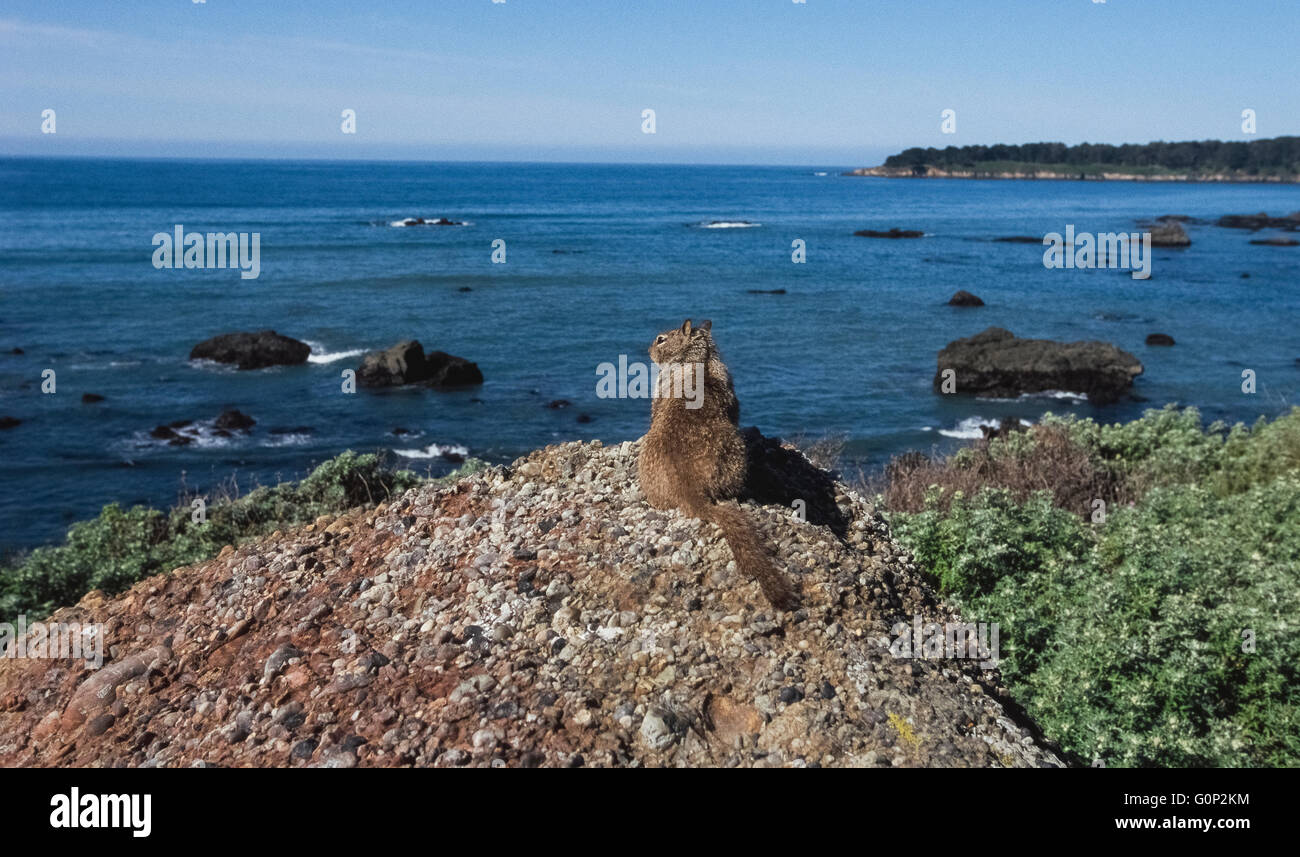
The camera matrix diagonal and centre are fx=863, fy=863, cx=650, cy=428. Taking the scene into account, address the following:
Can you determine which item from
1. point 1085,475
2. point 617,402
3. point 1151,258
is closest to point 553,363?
point 617,402

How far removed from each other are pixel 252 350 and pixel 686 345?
3395cm

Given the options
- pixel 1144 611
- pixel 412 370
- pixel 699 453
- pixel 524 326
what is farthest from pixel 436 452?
pixel 1144 611

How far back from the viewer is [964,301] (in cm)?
5181

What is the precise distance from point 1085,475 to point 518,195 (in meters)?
143

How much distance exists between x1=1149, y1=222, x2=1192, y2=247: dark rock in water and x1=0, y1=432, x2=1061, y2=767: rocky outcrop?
8511 cm

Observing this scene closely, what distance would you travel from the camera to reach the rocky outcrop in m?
4.83

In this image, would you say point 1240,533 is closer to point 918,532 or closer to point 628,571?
point 918,532

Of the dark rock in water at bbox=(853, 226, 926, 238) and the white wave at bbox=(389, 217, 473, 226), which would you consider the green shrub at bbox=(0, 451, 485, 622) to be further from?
the white wave at bbox=(389, 217, 473, 226)

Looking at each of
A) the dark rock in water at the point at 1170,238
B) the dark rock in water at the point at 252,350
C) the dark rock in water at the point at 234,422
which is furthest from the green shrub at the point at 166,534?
the dark rock in water at the point at 1170,238

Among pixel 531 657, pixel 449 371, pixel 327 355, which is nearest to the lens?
pixel 531 657

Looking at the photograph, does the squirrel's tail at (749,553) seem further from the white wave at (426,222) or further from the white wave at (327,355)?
the white wave at (426,222)

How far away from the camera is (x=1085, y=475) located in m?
14.8

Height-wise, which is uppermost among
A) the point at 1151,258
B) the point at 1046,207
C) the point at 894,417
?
the point at 1046,207

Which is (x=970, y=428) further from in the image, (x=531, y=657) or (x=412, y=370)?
(x=531, y=657)
